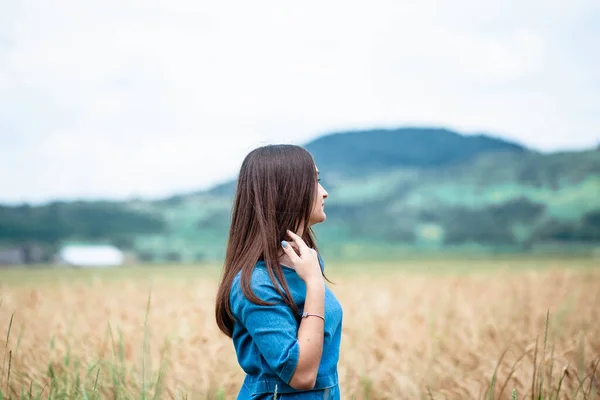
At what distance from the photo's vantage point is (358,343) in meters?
3.70

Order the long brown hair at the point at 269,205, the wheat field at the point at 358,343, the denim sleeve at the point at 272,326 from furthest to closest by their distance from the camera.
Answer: the wheat field at the point at 358,343, the long brown hair at the point at 269,205, the denim sleeve at the point at 272,326

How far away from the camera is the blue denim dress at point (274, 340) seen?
65.0 inches

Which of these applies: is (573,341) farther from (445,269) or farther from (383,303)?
(445,269)

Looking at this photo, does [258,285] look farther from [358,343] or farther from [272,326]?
[358,343]

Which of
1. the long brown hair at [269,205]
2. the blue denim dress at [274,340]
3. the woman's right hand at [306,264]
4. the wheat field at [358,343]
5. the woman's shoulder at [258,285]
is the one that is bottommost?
the wheat field at [358,343]

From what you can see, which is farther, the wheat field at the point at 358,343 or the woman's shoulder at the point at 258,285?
the wheat field at the point at 358,343

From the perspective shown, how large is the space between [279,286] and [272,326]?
113mm

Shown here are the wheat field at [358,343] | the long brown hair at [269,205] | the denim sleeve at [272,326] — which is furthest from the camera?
the wheat field at [358,343]

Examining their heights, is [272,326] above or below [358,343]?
above

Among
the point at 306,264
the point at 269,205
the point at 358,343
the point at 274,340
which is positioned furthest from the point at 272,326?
the point at 358,343

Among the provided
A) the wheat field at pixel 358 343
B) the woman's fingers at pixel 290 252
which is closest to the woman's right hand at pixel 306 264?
the woman's fingers at pixel 290 252

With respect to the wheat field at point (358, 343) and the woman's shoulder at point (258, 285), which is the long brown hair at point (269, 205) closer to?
the woman's shoulder at point (258, 285)

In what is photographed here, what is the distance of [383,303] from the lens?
18.6ft

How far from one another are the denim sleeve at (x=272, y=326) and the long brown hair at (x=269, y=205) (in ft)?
0.14
